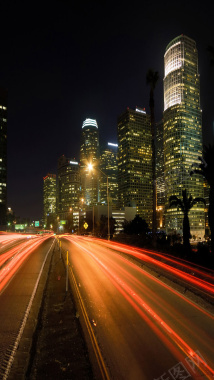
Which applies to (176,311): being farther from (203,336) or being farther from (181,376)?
(181,376)

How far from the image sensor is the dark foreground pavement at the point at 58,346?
683cm

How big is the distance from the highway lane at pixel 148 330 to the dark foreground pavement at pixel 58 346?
638 millimetres

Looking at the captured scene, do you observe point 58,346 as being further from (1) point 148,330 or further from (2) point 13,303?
(2) point 13,303

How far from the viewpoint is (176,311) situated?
37.1 ft

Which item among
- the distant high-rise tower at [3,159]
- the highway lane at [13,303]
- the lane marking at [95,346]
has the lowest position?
the highway lane at [13,303]

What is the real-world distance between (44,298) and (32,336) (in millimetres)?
4848

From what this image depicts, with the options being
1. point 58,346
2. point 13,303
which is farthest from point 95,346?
point 13,303

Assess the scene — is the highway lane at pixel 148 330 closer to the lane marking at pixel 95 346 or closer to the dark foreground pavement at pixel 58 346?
the lane marking at pixel 95 346

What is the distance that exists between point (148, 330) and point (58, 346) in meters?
2.95

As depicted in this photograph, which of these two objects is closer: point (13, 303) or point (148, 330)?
point (148, 330)

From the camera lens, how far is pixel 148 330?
9.34 meters

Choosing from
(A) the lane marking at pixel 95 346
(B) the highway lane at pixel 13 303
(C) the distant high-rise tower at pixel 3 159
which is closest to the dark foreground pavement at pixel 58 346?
(A) the lane marking at pixel 95 346

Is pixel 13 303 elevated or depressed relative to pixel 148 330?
depressed

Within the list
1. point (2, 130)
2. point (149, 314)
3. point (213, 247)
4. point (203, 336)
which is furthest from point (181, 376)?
point (2, 130)
